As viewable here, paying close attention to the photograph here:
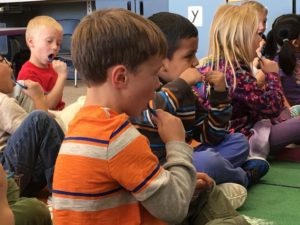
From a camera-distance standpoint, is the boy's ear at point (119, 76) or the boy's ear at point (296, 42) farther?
the boy's ear at point (296, 42)

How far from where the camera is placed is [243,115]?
1.88 meters

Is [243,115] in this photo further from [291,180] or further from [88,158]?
[88,158]

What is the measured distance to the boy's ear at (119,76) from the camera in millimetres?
835

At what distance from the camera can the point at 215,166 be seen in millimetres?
1438

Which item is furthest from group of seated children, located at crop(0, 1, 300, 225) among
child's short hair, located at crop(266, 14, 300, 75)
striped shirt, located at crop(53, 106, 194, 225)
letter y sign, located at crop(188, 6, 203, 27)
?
letter y sign, located at crop(188, 6, 203, 27)

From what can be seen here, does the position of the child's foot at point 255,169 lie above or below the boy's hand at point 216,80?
below

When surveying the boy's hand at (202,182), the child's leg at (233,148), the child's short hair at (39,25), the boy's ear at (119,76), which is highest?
the boy's ear at (119,76)

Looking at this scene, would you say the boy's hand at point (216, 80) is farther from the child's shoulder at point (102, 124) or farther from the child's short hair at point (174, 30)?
the child's shoulder at point (102, 124)

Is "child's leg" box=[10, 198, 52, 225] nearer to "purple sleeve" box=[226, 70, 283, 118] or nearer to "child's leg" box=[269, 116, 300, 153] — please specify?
"purple sleeve" box=[226, 70, 283, 118]

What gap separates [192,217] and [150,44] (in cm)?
45

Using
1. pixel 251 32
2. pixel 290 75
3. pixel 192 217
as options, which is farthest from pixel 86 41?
pixel 290 75

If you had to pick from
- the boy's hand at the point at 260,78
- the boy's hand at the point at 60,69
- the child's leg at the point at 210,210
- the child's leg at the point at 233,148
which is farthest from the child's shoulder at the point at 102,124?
the boy's hand at the point at 60,69

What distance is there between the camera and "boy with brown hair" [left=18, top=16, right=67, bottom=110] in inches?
79.5

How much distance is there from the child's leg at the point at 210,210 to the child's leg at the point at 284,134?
0.90 m
